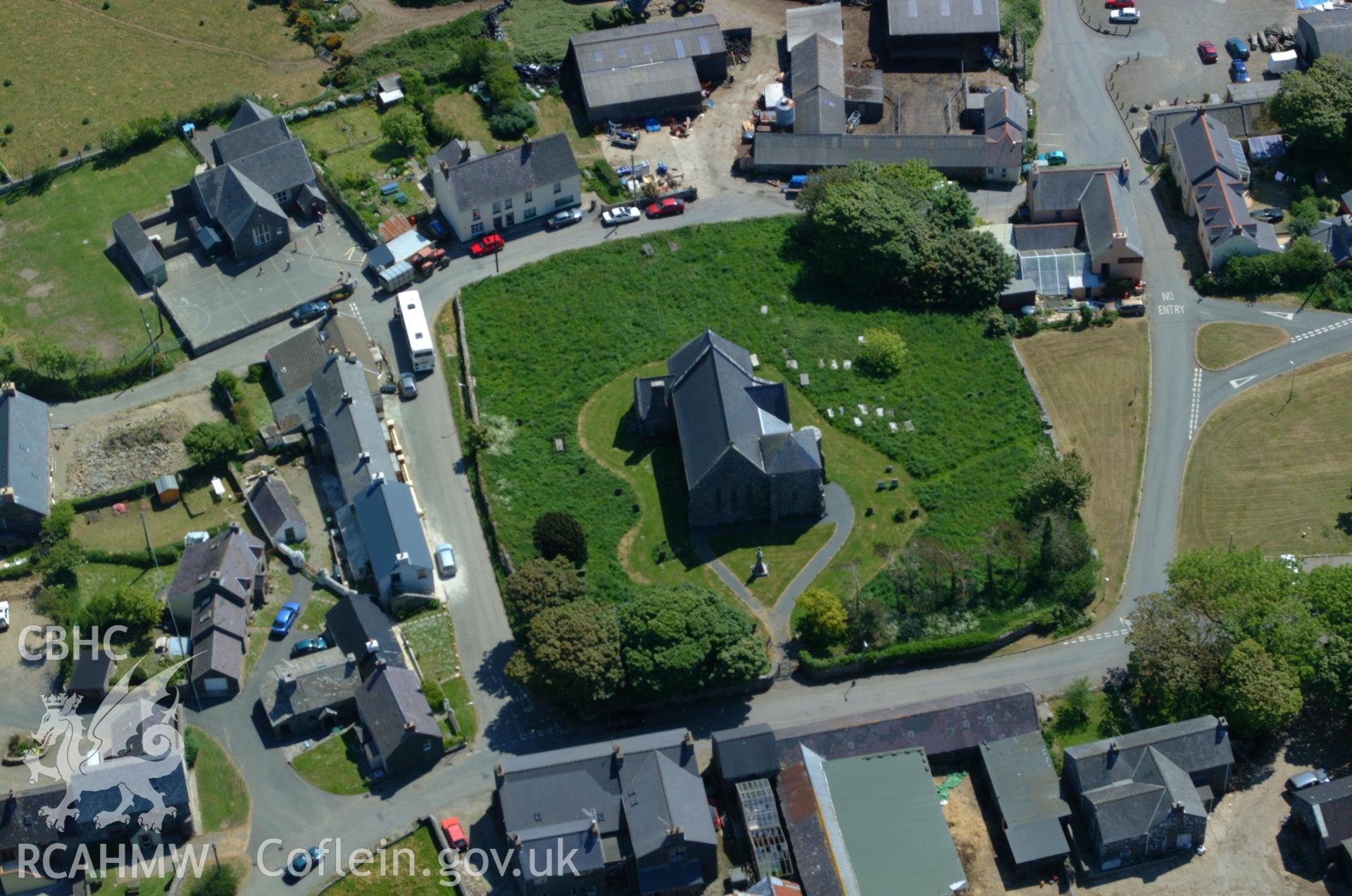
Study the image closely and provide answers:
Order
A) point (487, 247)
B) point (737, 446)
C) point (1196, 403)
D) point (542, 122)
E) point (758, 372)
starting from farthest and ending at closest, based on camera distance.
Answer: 1. point (542, 122)
2. point (487, 247)
3. point (758, 372)
4. point (1196, 403)
5. point (737, 446)

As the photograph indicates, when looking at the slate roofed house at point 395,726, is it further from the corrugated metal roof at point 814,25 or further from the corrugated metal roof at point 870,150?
the corrugated metal roof at point 814,25

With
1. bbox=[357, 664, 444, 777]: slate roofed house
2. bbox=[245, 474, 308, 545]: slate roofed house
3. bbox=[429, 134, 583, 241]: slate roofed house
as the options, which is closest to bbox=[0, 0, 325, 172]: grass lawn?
bbox=[429, 134, 583, 241]: slate roofed house

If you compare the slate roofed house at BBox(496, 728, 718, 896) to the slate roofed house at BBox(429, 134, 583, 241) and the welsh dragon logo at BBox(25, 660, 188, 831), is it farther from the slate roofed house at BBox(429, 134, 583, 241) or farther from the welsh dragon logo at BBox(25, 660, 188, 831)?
the slate roofed house at BBox(429, 134, 583, 241)

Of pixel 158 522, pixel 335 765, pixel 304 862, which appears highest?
pixel 158 522

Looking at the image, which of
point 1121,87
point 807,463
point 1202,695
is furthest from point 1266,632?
point 1121,87

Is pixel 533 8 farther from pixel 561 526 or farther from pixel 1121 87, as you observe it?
pixel 561 526

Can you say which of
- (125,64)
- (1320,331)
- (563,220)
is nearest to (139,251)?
(125,64)

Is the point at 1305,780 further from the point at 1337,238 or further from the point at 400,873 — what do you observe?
the point at 400,873
